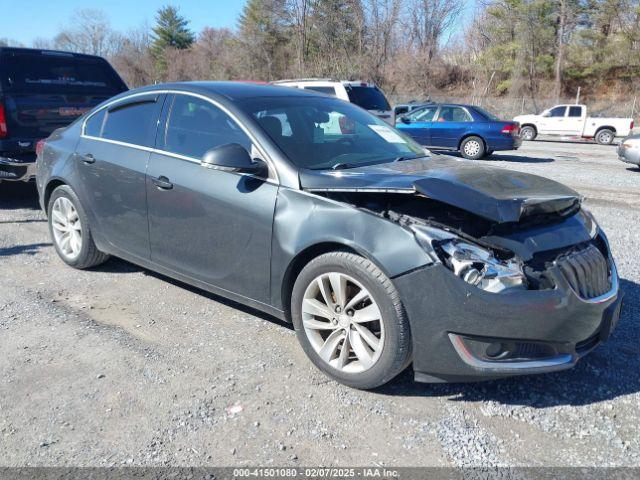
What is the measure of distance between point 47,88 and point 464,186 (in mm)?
6455

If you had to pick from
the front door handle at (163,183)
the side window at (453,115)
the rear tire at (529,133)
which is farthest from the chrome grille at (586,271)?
the rear tire at (529,133)

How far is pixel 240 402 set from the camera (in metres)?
3.14

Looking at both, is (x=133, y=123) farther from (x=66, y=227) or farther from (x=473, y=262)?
(x=473, y=262)

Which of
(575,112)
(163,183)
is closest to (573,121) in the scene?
(575,112)

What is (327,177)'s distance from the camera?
346 centimetres

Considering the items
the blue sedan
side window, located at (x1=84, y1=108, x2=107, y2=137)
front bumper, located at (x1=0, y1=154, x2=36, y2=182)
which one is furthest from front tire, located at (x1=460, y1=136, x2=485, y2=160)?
side window, located at (x1=84, y1=108, x2=107, y2=137)

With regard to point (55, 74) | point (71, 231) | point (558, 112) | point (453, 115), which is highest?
point (55, 74)

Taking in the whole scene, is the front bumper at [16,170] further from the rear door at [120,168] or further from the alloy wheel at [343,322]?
the alloy wheel at [343,322]

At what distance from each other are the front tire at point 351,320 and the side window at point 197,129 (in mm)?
1078

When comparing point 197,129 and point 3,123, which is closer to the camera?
point 197,129

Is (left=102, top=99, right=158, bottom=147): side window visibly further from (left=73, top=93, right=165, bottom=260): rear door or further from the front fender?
the front fender

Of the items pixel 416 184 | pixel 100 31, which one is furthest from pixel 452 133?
pixel 100 31

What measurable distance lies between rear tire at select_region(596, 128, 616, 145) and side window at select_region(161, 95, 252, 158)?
923 inches

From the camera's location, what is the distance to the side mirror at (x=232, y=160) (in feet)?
11.5
